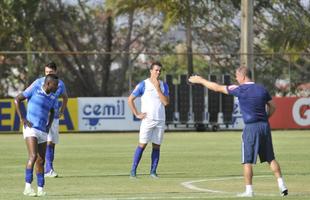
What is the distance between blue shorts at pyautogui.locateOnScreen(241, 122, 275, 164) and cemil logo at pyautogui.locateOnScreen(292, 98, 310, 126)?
1009 inches

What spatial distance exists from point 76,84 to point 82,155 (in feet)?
64.1

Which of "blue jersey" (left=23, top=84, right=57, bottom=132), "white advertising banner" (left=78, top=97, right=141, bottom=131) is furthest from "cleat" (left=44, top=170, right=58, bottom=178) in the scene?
"white advertising banner" (left=78, top=97, right=141, bottom=131)

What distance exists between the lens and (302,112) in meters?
40.0

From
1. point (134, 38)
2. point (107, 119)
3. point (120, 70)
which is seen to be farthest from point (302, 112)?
point (134, 38)

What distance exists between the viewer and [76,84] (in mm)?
44719

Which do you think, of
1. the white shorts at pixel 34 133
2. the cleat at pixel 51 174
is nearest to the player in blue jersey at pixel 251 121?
the white shorts at pixel 34 133

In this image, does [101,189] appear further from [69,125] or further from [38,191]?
[69,125]

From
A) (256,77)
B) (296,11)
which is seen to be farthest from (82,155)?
(296,11)

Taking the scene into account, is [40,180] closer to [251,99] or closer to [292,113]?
[251,99]

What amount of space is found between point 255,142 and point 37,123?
3.25 metres

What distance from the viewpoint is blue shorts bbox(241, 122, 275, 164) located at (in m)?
14.4

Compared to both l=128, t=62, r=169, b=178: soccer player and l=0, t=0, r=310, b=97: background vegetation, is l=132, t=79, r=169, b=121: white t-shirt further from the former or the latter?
l=0, t=0, r=310, b=97: background vegetation

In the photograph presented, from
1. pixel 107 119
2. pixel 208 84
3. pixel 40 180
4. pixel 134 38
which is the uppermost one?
pixel 134 38

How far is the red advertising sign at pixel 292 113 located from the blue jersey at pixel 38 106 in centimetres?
2557
